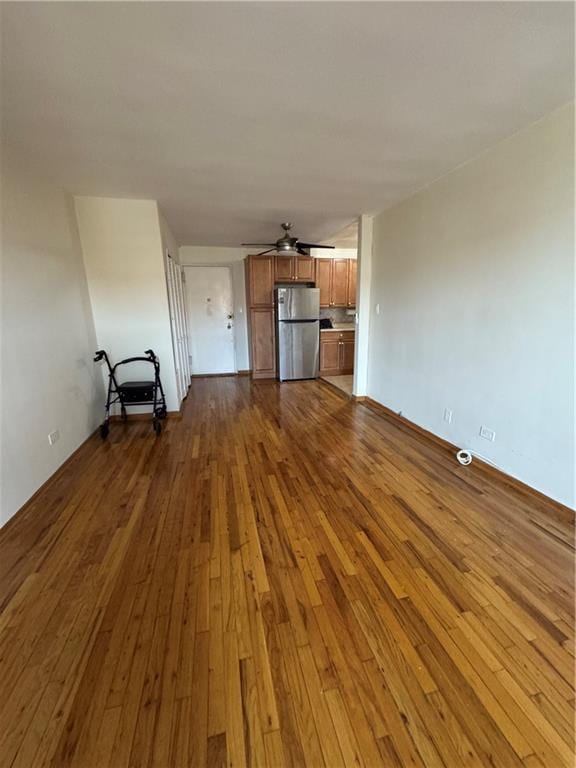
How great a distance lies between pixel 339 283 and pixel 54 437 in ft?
16.5

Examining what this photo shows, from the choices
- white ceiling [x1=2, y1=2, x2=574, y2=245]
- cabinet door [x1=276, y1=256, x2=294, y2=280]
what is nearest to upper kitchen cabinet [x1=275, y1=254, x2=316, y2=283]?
cabinet door [x1=276, y1=256, x2=294, y2=280]

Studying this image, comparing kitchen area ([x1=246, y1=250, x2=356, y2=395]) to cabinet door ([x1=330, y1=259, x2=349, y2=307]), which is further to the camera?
cabinet door ([x1=330, y1=259, x2=349, y2=307])

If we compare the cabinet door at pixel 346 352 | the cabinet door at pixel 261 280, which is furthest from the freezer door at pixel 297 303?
the cabinet door at pixel 346 352

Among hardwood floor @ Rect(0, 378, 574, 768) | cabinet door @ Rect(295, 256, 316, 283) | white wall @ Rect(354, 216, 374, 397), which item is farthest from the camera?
cabinet door @ Rect(295, 256, 316, 283)

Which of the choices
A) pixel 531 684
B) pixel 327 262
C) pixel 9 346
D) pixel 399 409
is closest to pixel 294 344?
pixel 327 262

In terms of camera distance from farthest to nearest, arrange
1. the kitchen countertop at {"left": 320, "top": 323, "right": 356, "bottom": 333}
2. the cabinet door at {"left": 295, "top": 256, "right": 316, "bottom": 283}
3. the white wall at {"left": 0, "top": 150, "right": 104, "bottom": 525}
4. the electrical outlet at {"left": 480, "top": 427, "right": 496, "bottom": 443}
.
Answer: the kitchen countertop at {"left": 320, "top": 323, "right": 356, "bottom": 333}
the cabinet door at {"left": 295, "top": 256, "right": 316, "bottom": 283}
the electrical outlet at {"left": 480, "top": 427, "right": 496, "bottom": 443}
the white wall at {"left": 0, "top": 150, "right": 104, "bottom": 525}

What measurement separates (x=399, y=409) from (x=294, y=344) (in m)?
2.45

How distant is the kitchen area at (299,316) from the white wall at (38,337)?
113 inches

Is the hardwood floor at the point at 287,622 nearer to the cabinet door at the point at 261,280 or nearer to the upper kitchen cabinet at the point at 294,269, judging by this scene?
the cabinet door at the point at 261,280

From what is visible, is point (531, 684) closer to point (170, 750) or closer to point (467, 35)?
point (170, 750)

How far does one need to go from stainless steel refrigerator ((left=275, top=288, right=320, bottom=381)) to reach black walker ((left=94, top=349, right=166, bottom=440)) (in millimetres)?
2419

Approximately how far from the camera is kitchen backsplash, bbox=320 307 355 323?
6332 millimetres

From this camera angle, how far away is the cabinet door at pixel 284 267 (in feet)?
18.0

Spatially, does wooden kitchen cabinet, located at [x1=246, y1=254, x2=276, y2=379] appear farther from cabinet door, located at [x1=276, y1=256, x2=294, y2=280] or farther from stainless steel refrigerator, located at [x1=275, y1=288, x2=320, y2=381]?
stainless steel refrigerator, located at [x1=275, y1=288, x2=320, y2=381]
